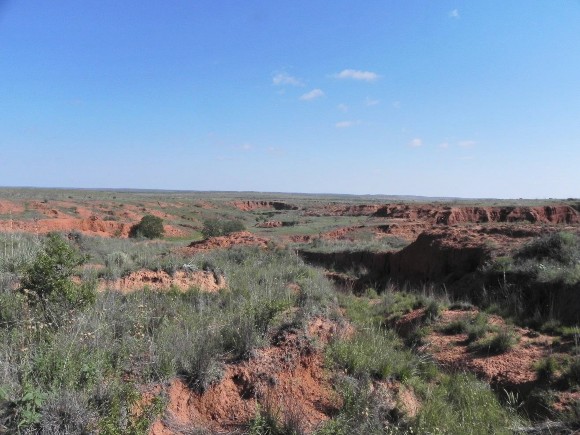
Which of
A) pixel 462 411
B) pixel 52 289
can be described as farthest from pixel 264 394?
pixel 52 289

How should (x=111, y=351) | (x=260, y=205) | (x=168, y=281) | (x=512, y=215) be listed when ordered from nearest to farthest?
(x=111, y=351) → (x=168, y=281) → (x=512, y=215) → (x=260, y=205)

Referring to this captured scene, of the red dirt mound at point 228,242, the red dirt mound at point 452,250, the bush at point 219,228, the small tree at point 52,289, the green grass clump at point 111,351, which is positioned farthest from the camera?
the bush at point 219,228

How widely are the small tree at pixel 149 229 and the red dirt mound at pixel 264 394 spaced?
29.3 metres

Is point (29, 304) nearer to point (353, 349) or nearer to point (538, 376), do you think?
point (353, 349)

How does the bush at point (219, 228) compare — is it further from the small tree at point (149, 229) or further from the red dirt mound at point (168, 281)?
the red dirt mound at point (168, 281)

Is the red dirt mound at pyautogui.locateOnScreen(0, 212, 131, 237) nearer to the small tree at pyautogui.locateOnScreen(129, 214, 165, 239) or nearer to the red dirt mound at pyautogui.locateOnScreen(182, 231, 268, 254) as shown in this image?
the small tree at pyautogui.locateOnScreen(129, 214, 165, 239)

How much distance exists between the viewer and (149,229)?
33.4 meters

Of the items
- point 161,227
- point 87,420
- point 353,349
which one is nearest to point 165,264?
point 353,349

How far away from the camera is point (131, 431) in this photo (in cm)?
342

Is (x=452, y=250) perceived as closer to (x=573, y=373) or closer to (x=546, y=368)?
(x=546, y=368)

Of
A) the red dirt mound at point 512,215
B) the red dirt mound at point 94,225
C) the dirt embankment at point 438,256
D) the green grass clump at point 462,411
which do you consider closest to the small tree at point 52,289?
the green grass clump at point 462,411

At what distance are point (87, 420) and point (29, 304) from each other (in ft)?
8.94

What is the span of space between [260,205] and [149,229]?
180ft

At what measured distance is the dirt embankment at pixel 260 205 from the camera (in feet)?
268
